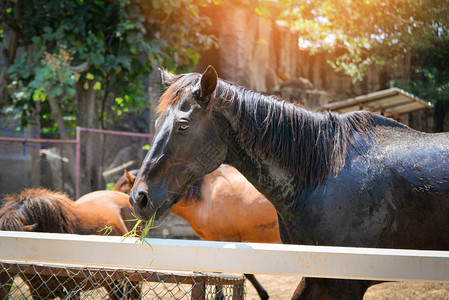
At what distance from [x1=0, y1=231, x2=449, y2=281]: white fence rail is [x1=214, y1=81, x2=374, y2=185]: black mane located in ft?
3.49

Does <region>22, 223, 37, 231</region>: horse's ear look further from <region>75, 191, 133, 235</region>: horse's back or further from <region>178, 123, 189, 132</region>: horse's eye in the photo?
<region>178, 123, 189, 132</region>: horse's eye

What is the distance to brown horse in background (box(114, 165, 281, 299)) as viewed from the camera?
5.16 m

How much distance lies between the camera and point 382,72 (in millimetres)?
13852

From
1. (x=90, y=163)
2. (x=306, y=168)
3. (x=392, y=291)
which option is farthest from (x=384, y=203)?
(x=90, y=163)

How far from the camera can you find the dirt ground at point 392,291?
4.82 meters

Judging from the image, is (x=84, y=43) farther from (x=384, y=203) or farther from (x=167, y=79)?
(x=384, y=203)

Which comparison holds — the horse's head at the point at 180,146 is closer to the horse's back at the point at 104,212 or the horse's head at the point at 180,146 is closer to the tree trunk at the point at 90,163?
the horse's back at the point at 104,212

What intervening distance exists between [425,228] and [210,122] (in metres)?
1.34

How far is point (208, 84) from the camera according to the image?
8.16 ft

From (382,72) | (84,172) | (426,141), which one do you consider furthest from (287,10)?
(426,141)

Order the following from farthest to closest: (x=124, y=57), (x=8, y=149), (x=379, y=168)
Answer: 1. (x=124, y=57)
2. (x=8, y=149)
3. (x=379, y=168)

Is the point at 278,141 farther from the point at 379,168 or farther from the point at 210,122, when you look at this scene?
the point at 379,168

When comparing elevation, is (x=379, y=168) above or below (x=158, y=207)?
above

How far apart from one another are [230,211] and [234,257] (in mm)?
3765
